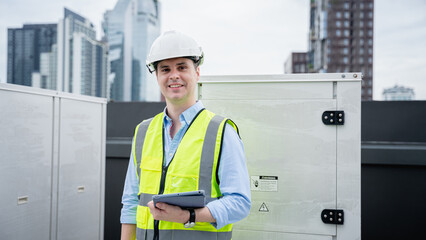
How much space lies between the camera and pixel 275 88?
69.9 inches

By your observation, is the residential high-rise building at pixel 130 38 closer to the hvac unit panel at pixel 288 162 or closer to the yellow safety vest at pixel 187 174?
the hvac unit panel at pixel 288 162

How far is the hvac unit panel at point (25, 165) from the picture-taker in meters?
2.07

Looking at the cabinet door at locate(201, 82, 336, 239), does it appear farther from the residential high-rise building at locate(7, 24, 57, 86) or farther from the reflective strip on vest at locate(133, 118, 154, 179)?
the residential high-rise building at locate(7, 24, 57, 86)

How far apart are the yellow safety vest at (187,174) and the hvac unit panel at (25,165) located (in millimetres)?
1271

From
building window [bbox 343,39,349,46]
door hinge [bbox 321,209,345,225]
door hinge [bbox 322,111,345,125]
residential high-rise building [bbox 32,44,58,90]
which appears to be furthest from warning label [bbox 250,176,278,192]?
building window [bbox 343,39,349,46]

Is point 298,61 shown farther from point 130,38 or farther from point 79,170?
point 79,170

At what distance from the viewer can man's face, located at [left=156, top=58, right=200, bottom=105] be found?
1.31 metres

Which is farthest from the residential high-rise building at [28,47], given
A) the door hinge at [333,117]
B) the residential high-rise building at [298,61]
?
the door hinge at [333,117]

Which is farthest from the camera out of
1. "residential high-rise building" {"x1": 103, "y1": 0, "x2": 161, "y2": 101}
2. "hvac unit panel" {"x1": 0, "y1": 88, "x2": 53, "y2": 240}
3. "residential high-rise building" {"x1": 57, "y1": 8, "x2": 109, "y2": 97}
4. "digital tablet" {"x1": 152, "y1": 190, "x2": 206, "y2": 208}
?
"residential high-rise building" {"x1": 103, "y1": 0, "x2": 161, "y2": 101}

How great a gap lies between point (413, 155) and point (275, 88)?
171cm

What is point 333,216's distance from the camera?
171 cm

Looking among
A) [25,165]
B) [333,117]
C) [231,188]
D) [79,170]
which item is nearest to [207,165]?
[231,188]

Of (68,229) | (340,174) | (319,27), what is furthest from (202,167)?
(319,27)

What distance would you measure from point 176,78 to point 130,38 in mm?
74172
